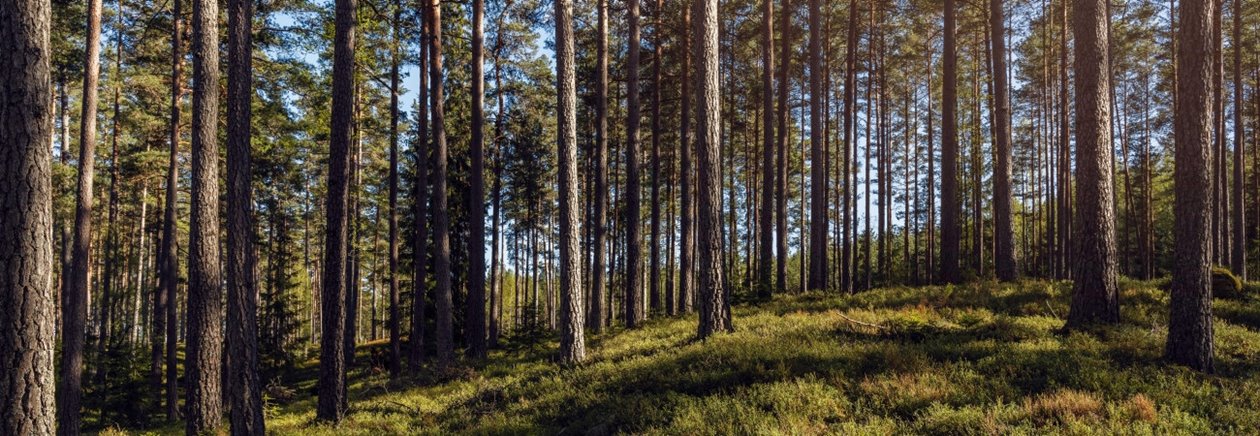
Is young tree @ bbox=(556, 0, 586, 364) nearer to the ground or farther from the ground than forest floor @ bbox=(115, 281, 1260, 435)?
farther from the ground

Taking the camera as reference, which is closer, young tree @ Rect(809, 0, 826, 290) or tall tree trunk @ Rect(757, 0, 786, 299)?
tall tree trunk @ Rect(757, 0, 786, 299)

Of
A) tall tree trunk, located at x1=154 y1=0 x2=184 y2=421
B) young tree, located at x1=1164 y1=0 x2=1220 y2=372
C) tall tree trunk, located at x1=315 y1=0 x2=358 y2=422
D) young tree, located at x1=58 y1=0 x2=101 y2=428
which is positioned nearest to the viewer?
young tree, located at x1=1164 y1=0 x2=1220 y2=372

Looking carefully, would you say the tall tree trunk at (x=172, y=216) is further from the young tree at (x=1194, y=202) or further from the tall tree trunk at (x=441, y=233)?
the young tree at (x=1194, y=202)

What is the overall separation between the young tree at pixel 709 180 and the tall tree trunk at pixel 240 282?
7.58 m

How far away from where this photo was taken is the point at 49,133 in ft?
19.4

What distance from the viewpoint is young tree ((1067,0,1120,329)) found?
10.2 m

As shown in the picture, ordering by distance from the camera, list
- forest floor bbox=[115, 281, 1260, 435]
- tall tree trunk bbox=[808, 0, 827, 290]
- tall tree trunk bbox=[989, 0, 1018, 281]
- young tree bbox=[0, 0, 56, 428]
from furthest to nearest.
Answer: tall tree trunk bbox=[808, 0, 827, 290]
tall tree trunk bbox=[989, 0, 1018, 281]
forest floor bbox=[115, 281, 1260, 435]
young tree bbox=[0, 0, 56, 428]

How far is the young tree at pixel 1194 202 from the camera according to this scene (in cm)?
820

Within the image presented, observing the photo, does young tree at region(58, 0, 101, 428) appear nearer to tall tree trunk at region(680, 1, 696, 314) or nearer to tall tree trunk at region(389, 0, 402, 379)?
tall tree trunk at region(389, 0, 402, 379)

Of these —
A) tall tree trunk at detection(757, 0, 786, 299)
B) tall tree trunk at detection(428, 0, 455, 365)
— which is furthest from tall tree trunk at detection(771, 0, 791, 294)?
tall tree trunk at detection(428, 0, 455, 365)

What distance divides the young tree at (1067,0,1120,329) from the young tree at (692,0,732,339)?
5912 mm

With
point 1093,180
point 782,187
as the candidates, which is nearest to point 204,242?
point 782,187

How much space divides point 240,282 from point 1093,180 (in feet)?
45.8

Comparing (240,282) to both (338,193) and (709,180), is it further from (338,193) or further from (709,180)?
(709,180)
